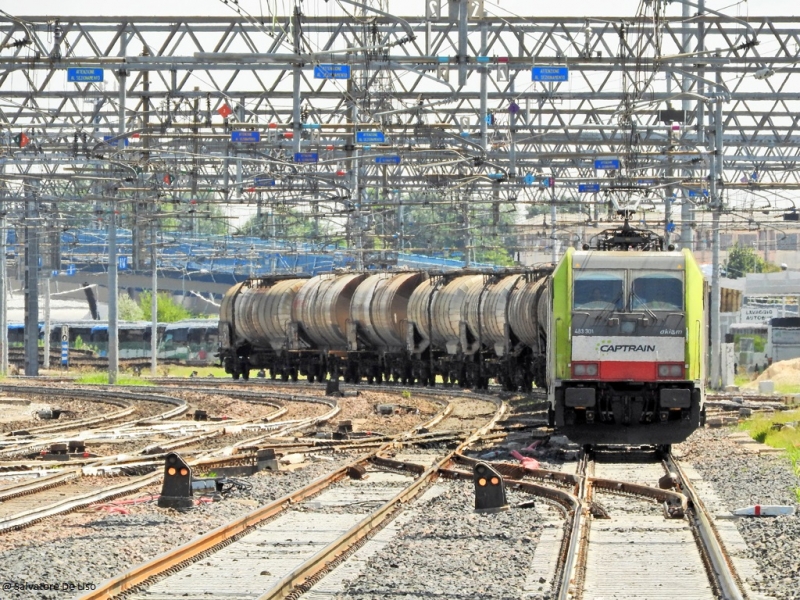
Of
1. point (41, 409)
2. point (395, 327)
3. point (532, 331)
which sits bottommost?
point (41, 409)

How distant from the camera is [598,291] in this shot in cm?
1652

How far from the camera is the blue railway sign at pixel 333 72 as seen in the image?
24453 millimetres

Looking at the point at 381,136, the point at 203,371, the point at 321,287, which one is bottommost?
the point at 203,371

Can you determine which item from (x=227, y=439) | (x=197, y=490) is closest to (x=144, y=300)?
(x=227, y=439)

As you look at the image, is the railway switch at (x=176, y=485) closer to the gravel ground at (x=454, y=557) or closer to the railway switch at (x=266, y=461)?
the gravel ground at (x=454, y=557)

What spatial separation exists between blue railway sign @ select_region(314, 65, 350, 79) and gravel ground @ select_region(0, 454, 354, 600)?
12.3 m

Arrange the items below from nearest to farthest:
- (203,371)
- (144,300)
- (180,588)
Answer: (180,588) < (203,371) < (144,300)

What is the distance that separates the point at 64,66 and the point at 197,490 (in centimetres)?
1379

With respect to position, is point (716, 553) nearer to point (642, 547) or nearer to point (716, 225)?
point (642, 547)

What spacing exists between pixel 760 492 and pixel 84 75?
1678 centimetres

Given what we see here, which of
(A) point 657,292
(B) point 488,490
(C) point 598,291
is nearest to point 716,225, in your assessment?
(A) point 657,292

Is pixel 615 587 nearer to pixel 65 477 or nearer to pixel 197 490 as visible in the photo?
pixel 197 490

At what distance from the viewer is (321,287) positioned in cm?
4122

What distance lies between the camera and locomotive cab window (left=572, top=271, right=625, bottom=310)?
647 inches
